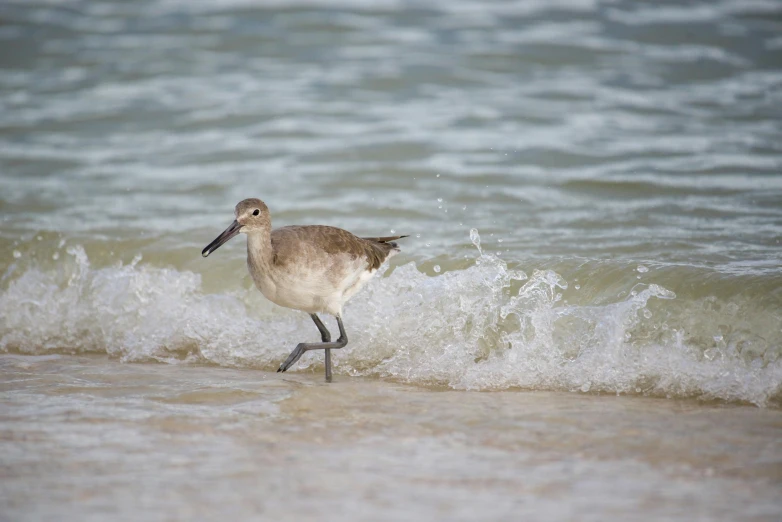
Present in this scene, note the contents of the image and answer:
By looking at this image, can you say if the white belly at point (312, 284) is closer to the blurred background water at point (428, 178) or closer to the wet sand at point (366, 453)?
the wet sand at point (366, 453)

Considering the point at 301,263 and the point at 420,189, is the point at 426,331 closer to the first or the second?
the point at 301,263

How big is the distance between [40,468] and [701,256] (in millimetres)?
4681

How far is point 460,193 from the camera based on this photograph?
8.95m

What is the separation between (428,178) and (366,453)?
541cm

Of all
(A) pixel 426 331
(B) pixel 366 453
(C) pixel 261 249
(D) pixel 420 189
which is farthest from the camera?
(D) pixel 420 189

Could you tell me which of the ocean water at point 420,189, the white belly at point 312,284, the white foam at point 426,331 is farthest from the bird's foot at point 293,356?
the white foam at point 426,331

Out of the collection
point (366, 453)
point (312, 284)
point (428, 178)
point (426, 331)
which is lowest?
point (366, 453)

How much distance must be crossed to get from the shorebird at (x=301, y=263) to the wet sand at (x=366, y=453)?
1.51 feet

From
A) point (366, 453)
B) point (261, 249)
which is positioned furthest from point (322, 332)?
point (366, 453)

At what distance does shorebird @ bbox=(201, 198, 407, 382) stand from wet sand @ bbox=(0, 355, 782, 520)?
0.46 metres

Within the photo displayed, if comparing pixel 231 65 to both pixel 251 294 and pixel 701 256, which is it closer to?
pixel 251 294

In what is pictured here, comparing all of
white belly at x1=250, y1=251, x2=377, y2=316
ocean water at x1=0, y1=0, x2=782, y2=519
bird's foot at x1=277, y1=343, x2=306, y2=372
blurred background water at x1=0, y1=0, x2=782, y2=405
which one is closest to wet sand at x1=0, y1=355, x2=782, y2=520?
ocean water at x1=0, y1=0, x2=782, y2=519

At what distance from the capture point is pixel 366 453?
4.21m

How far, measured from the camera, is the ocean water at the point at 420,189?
18.7 feet
